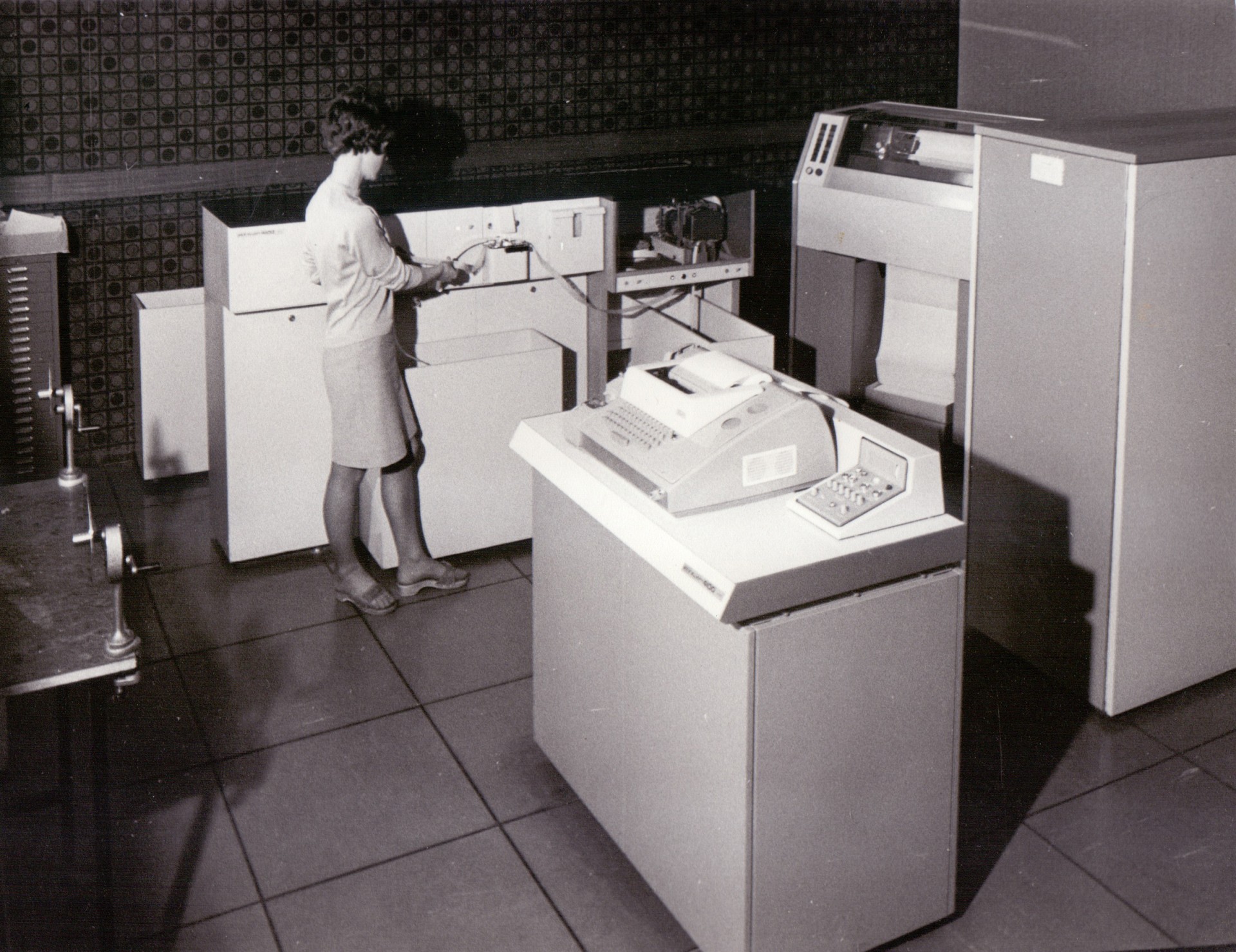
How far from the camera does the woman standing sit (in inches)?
137

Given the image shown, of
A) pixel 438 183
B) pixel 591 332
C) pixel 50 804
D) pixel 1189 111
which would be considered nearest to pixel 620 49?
pixel 438 183

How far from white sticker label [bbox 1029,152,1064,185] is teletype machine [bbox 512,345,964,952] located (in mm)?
851

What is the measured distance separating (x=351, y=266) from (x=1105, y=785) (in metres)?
2.23

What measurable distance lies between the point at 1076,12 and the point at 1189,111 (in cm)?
165

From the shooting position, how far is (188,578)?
4.09 meters

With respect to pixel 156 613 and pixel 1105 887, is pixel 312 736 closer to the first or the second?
pixel 156 613

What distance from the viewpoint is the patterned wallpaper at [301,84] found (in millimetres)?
4359

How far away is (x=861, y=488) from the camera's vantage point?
2377 mm

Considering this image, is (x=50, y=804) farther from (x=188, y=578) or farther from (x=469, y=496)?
(x=469, y=496)

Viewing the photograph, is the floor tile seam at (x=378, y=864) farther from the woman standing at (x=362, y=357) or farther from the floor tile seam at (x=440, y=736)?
the woman standing at (x=362, y=357)

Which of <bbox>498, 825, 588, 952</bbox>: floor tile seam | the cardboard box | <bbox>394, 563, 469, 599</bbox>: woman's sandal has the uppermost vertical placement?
the cardboard box

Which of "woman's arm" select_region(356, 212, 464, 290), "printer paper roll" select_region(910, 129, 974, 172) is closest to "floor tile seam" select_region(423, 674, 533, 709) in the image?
"woman's arm" select_region(356, 212, 464, 290)

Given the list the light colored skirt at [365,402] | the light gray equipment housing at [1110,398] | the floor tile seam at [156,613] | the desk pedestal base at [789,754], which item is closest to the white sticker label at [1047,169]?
the light gray equipment housing at [1110,398]

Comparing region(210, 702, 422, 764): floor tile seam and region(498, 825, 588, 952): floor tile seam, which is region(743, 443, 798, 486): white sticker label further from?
region(210, 702, 422, 764): floor tile seam
